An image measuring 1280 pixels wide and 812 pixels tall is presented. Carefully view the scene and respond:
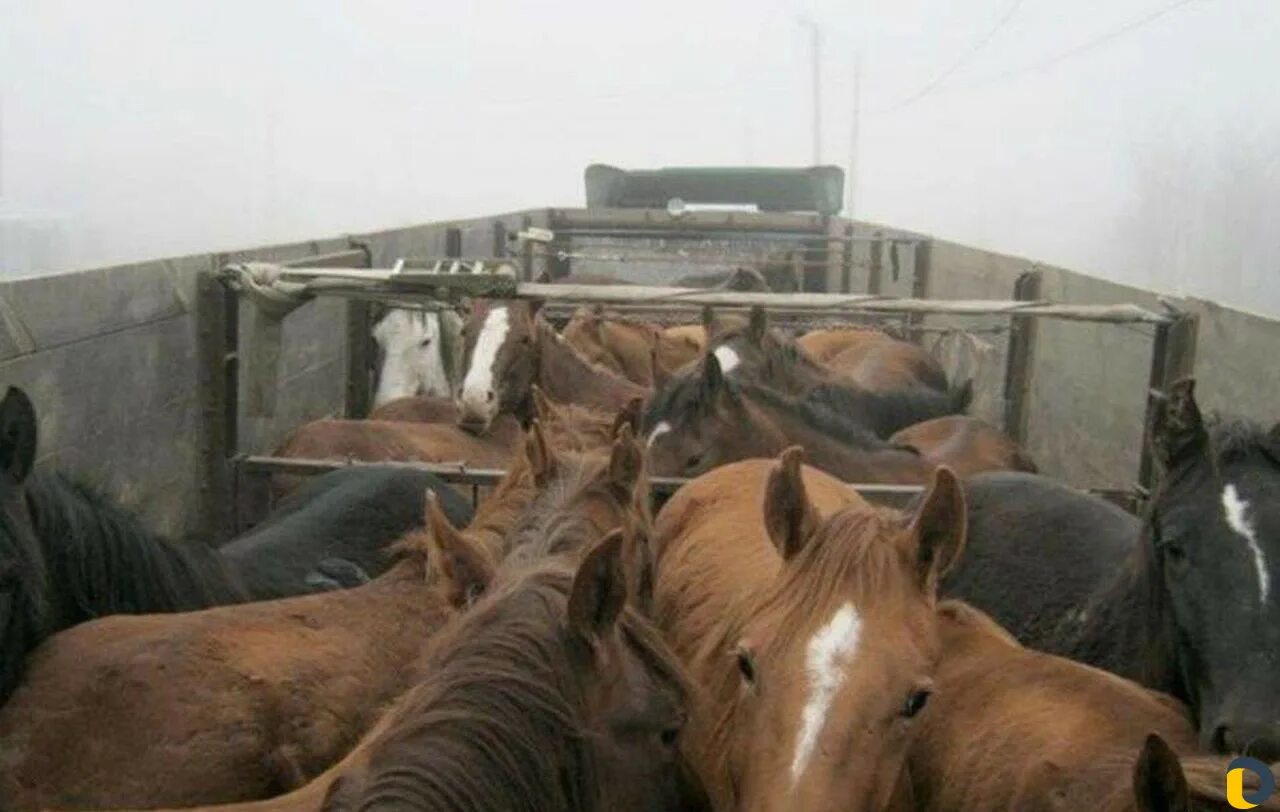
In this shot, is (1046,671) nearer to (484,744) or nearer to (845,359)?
(484,744)

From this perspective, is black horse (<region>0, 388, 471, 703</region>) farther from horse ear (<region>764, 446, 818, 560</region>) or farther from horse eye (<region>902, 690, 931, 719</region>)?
horse eye (<region>902, 690, 931, 719</region>)

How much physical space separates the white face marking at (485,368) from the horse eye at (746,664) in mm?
4420

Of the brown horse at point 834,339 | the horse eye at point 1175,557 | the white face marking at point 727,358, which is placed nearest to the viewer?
the horse eye at point 1175,557

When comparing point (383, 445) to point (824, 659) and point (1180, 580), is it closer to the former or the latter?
point (1180, 580)

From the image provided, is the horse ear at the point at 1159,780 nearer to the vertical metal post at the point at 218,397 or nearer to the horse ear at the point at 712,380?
the horse ear at the point at 712,380

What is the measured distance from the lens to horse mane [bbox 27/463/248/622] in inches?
125

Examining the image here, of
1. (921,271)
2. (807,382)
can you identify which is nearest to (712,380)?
(807,382)

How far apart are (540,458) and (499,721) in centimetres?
144

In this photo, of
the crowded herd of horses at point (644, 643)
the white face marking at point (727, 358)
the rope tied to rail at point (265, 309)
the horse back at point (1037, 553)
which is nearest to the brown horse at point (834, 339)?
the white face marking at point (727, 358)

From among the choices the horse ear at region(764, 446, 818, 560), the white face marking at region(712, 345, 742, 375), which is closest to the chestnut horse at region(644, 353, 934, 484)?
the white face marking at region(712, 345, 742, 375)

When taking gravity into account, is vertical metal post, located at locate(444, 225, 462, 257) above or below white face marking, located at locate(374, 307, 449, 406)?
above

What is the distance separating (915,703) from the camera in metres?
2.30

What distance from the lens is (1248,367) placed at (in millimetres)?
4883

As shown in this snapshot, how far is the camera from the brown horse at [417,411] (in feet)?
23.6
